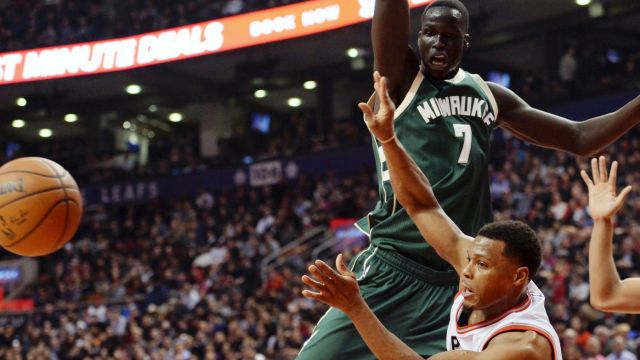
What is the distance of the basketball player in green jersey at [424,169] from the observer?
129 inches

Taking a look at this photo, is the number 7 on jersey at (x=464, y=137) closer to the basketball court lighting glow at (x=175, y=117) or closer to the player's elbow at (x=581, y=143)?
the player's elbow at (x=581, y=143)

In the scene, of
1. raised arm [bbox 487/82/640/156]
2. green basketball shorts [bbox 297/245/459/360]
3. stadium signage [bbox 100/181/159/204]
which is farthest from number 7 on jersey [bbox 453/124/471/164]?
stadium signage [bbox 100/181/159/204]

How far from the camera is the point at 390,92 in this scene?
3439 mm

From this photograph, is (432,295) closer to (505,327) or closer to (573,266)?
(505,327)

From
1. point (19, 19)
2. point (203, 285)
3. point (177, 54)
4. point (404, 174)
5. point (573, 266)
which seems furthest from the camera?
point (19, 19)

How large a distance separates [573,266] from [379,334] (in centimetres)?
884

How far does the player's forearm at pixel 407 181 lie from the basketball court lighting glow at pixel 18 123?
2241 centimetres

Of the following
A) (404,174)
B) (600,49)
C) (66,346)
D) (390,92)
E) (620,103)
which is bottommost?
(66,346)

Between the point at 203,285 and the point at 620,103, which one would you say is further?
the point at 203,285

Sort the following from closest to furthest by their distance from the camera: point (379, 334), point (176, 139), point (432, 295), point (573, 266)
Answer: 1. point (379, 334)
2. point (432, 295)
3. point (573, 266)
4. point (176, 139)

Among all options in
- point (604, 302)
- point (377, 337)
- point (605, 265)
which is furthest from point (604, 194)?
point (377, 337)

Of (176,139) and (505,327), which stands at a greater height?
(176,139)

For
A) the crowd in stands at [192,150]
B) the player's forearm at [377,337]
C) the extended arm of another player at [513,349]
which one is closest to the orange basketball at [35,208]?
the player's forearm at [377,337]

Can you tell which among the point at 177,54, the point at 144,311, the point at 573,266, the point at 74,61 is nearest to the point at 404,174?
the point at 573,266
